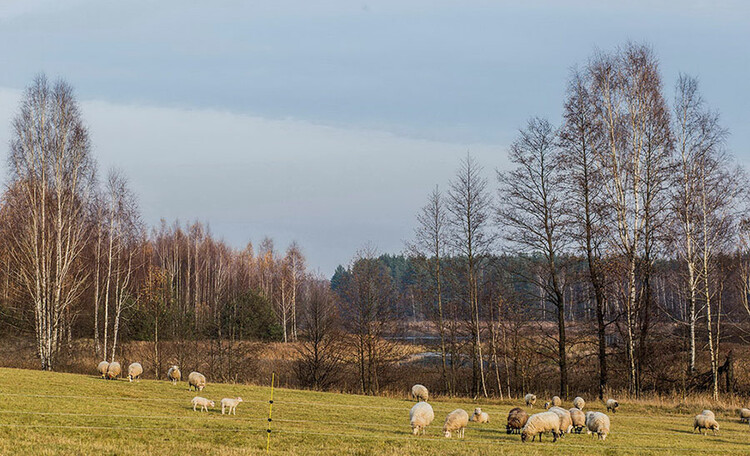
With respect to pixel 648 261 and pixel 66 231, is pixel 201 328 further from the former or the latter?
pixel 648 261

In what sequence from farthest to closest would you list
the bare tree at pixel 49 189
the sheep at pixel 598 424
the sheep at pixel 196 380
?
the bare tree at pixel 49 189
the sheep at pixel 196 380
the sheep at pixel 598 424

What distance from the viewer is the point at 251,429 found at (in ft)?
56.4

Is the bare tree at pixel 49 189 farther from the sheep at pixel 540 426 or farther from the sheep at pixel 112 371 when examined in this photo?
the sheep at pixel 540 426

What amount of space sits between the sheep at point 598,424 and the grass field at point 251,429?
317mm

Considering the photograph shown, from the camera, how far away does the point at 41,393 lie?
22.3 metres

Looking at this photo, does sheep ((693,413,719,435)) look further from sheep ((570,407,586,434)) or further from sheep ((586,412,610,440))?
sheep ((586,412,610,440))

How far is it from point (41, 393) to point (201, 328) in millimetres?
32718

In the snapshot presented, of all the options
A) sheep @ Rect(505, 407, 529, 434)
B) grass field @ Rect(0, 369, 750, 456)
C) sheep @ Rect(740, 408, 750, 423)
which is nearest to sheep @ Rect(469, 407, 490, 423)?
grass field @ Rect(0, 369, 750, 456)

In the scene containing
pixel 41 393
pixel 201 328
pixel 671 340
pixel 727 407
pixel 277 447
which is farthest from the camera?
pixel 201 328

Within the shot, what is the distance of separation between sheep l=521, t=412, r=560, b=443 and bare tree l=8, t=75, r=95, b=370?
31834 mm

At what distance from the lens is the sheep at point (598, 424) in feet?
60.4

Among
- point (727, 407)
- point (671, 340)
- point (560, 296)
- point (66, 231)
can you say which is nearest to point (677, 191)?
point (560, 296)

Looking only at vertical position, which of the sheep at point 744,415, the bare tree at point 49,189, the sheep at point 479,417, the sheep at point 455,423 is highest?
the bare tree at point 49,189

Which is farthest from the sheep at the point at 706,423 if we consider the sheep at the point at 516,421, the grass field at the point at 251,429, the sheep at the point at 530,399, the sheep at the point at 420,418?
the sheep at the point at 420,418
